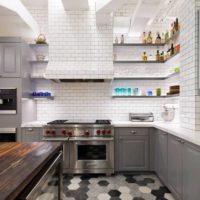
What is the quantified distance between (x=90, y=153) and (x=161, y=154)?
45.9 inches

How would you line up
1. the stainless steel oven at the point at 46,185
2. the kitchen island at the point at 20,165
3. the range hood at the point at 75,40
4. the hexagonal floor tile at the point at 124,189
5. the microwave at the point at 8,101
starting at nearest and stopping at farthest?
the kitchen island at the point at 20,165
the stainless steel oven at the point at 46,185
the hexagonal floor tile at the point at 124,189
the microwave at the point at 8,101
the range hood at the point at 75,40

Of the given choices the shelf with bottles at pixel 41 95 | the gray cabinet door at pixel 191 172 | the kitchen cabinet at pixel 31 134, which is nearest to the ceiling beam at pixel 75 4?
the shelf with bottles at pixel 41 95

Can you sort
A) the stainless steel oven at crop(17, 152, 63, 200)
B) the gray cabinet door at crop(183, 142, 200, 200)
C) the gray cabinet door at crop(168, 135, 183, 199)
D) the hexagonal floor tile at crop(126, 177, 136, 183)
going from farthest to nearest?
the hexagonal floor tile at crop(126, 177, 136, 183) → the gray cabinet door at crop(168, 135, 183, 199) → the gray cabinet door at crop(183, 142, 200, 200) → the stainless steel oven at crop(17, 152, 63, 200)

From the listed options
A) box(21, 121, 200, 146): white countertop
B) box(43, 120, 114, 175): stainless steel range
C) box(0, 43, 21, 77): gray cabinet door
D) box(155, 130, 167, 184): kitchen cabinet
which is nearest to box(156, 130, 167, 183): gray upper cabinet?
box(155, 130, 167, 184): kitchen cabinet

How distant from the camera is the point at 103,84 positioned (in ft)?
13.5

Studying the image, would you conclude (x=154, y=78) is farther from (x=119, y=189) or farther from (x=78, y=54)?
(x=119, y=189)

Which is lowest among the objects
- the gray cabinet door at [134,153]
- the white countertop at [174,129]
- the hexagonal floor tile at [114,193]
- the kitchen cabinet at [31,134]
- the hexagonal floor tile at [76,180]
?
the hexagonal floor tile at [76,180]

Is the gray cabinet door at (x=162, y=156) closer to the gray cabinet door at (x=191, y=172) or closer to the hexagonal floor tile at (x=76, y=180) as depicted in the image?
the gray cabinet door at (x=191, y=172)

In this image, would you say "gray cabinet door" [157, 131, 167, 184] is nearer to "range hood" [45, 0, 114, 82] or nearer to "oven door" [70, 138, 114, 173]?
"oven door" [70, 138, 114, 173]

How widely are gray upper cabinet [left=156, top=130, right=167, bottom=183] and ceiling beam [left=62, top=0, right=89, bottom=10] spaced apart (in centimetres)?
243

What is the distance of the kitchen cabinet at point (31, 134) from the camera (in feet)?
11.3

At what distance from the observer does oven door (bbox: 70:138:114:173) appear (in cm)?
340

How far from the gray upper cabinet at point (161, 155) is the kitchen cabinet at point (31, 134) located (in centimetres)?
198

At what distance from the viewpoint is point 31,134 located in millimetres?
3475
